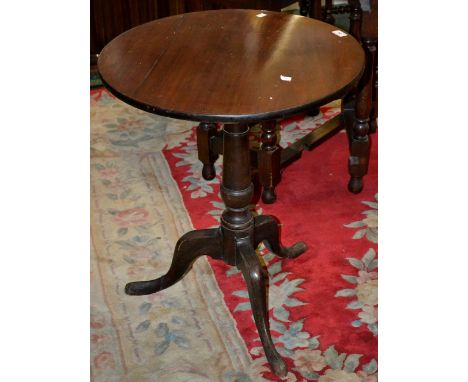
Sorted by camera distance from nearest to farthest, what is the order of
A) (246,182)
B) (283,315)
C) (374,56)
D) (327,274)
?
(246,182) → (283,315) → (327,274) → (374,56)

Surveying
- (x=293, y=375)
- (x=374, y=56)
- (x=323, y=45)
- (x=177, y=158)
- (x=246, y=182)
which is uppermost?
(x=323, y=45)

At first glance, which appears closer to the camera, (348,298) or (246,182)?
(246,182)

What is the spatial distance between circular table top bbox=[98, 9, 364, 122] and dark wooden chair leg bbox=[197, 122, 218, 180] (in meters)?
0.69

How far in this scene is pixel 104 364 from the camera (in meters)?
2.03

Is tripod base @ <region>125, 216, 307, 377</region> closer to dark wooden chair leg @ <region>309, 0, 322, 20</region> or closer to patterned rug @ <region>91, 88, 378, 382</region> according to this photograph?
patterned rug @ <region>91, 88, 378, 382</region>

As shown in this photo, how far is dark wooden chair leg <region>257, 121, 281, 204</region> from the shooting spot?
261 cm

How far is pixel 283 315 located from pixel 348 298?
23cm

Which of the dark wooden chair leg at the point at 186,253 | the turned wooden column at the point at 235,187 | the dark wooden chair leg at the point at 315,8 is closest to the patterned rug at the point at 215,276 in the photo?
the dark wooden chair leg at the point at 186,253

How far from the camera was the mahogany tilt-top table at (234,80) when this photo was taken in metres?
1.65

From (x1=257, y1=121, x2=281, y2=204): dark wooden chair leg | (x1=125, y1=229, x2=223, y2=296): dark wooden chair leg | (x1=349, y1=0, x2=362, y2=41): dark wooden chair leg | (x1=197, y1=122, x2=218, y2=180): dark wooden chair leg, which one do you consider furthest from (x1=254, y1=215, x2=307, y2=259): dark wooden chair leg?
(x1=349, y1=0, x2=362, y2=41): dark wooden chair leg

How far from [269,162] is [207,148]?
0.31 m

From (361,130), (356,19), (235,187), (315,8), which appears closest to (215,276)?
(235,187)

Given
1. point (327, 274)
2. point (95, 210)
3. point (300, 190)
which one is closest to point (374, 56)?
point (300, 190)

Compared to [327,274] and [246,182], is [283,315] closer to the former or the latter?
[327,274]
